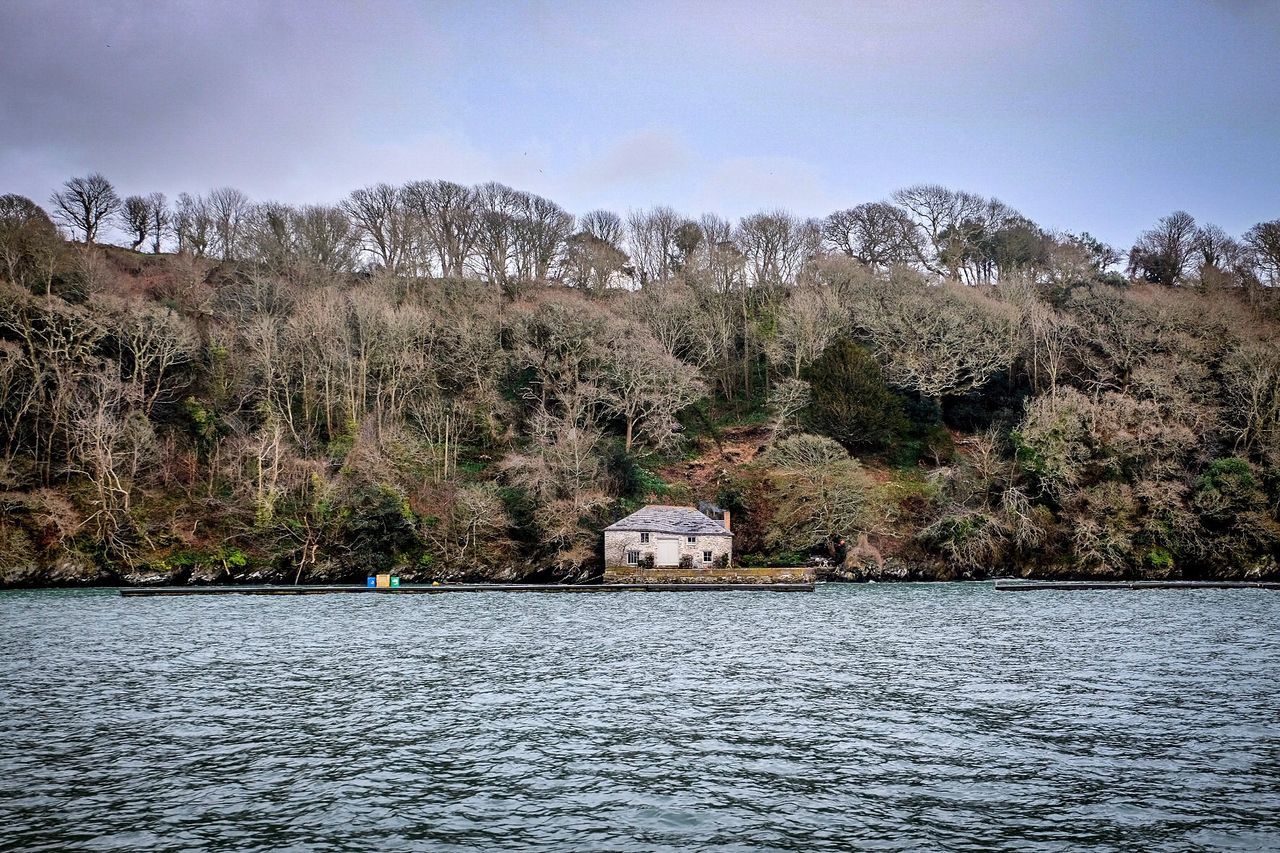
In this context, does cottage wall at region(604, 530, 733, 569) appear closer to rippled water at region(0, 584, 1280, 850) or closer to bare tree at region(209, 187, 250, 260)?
rippled water at region(0, 584, 1280, 850)

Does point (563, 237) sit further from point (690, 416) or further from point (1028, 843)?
point (1028, 843)

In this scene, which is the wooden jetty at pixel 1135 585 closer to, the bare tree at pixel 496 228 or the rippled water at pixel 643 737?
the rippled water at pixel 643 737

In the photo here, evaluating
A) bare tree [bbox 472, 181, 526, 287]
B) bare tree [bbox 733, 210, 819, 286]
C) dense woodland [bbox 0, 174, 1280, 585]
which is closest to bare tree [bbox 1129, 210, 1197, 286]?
dense woodland [bbox 0, 174, 1280, 585]

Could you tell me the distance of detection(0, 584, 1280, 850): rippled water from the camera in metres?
12.6

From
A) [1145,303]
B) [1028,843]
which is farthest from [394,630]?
[1145,303]

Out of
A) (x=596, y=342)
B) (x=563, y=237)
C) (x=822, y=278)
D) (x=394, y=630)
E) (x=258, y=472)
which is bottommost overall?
(x=394, y=630)

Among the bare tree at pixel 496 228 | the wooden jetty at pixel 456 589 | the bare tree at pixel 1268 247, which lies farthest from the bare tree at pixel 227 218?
the bare tree at pixel 1268 247

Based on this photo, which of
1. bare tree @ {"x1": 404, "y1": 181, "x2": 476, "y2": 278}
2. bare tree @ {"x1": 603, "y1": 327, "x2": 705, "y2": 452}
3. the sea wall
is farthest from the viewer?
bare tree @ {"x1": 404, "y1": 181, "x2": 476, "y2": 278}

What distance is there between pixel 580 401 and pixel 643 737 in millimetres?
49423

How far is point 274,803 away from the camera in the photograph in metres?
13.7

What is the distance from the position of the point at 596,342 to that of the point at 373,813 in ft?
187

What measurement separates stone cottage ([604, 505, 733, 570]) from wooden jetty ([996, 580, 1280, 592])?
1664 centimetres

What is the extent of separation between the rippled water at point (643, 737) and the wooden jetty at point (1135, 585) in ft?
57.4

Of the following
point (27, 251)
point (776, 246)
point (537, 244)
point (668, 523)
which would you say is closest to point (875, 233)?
point (776, 246)
